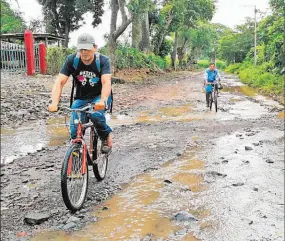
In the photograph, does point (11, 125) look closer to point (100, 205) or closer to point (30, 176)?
point (30, 176)

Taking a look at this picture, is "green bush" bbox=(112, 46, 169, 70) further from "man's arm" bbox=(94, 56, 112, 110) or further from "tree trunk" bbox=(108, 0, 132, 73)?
"man's arm" bbox=(94, 56, 112, 110)

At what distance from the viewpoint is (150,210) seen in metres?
4.33

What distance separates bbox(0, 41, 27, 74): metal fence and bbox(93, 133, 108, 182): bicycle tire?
1643 cm

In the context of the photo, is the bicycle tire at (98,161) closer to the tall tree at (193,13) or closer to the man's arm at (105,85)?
the man's arm at (105,85)

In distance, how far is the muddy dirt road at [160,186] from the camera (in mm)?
3801

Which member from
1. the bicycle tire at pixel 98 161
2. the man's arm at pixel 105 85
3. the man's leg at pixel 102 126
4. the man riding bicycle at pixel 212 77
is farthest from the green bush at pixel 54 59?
the man's arm at pixel 105 85

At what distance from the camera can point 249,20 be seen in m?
52.8

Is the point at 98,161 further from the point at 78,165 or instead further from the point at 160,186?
the point at 160,186

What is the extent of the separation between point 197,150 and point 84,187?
126 inches

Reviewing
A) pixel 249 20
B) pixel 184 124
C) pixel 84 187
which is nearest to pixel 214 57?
pixel 249 20

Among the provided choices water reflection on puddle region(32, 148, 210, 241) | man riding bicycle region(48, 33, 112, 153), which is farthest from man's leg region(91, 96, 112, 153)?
water reflection on puddle region(32, 148, 210, 241)

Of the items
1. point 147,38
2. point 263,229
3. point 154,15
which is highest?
point 154,15

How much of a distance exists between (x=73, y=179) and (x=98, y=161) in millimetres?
905

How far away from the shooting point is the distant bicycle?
400cm
